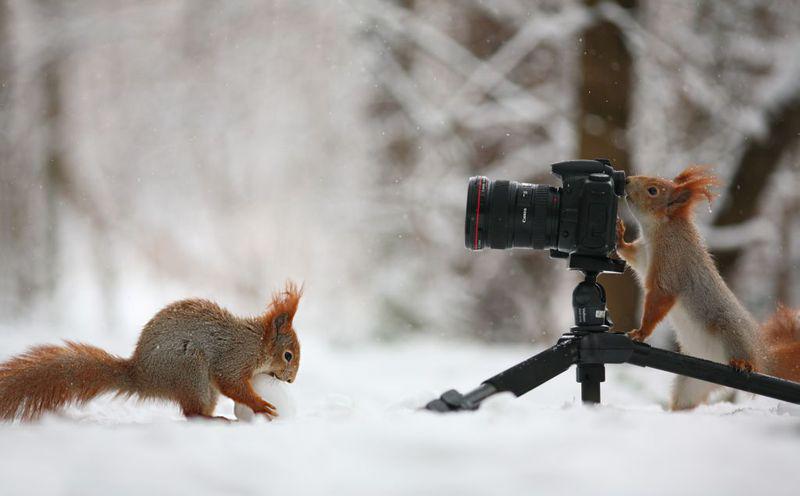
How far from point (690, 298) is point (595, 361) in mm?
246

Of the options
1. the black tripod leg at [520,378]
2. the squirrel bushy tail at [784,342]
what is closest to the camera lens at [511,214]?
the black tripod leg at [520,378]

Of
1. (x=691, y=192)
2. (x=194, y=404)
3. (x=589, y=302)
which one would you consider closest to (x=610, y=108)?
(x=691, y=192)

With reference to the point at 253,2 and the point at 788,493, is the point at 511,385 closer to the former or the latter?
the point at 788,493

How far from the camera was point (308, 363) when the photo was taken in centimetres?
261

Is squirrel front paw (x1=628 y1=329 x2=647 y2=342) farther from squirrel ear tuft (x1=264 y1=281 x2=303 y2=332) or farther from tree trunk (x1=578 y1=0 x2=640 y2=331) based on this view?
tree trunk (x1=578 y1=0 x2=640 y2=331)

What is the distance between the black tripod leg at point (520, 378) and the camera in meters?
1.06

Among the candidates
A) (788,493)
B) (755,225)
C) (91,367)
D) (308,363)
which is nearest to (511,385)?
(788,493)

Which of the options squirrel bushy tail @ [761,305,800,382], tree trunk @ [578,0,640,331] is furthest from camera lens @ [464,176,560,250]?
tree trunk @ [578,0,640,331]

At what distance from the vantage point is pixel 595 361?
1.19 m

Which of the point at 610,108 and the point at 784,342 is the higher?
the point at 610,108

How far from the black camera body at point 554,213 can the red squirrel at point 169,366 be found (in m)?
0.37

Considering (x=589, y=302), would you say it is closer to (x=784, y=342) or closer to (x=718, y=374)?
(x=718, y=374)

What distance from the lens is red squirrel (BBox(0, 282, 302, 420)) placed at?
106 cm

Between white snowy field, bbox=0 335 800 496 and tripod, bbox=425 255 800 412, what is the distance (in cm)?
8
